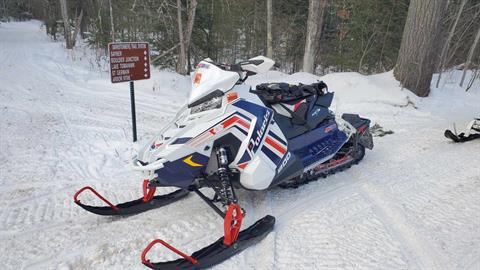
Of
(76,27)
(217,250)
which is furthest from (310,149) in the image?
(76,27)

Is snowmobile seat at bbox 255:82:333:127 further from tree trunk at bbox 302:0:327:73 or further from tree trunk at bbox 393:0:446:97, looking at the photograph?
tree trunk at bbox 302:0:327:73

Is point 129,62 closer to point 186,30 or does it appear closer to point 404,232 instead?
point 404,232

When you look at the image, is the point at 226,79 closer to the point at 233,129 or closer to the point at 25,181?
the point at 233,129

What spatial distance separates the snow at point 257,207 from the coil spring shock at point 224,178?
14.9 inches

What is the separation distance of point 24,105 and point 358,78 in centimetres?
751

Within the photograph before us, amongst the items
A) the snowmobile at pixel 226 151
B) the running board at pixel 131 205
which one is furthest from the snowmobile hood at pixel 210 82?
the running board at pixel 131 205

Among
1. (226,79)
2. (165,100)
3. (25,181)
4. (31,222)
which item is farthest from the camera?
(165,100)

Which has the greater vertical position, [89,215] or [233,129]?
[233,129]

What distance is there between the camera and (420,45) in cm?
783

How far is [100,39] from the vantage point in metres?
16.1

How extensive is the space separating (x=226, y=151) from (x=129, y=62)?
278cm

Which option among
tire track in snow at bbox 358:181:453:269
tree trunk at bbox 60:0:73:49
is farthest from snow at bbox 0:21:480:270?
tree trunk at bbox 60:0:73:49

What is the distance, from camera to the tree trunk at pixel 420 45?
7621 mm

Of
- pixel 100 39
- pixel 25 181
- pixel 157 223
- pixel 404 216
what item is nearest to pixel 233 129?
pixel 157 223
